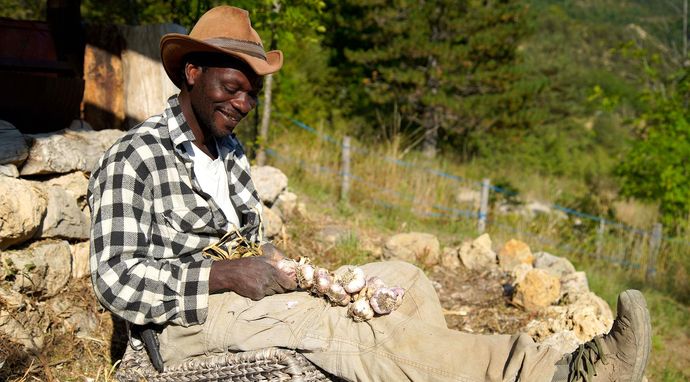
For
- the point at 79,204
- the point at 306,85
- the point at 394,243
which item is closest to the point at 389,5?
A: the point at 306,85

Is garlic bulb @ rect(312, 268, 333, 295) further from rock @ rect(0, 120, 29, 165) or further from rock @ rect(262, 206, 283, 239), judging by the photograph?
rock @ rect(262, 206, 283, 239)

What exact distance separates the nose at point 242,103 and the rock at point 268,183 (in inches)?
101

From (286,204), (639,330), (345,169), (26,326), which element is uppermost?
(639,330)

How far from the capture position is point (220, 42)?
268cm

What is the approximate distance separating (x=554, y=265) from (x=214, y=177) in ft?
11.5

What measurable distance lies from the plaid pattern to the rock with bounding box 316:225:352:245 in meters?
2.69

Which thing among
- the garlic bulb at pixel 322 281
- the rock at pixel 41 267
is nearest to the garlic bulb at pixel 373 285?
the garlic bulb at pixel 322 281

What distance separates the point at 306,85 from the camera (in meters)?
12.1

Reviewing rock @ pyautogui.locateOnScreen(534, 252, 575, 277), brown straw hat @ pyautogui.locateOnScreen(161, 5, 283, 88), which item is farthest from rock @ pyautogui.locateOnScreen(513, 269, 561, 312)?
brown straw hat @ pyautogui.locateOnScreen(161, 5, 283, 88)

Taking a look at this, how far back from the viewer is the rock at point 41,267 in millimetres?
3166

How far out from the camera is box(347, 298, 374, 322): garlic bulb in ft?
8.04

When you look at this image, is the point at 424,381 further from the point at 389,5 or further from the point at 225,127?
the point at 389,5

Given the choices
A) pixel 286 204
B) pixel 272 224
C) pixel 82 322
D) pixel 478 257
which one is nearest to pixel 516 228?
pixel 478 257

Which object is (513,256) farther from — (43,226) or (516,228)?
(43,226)
